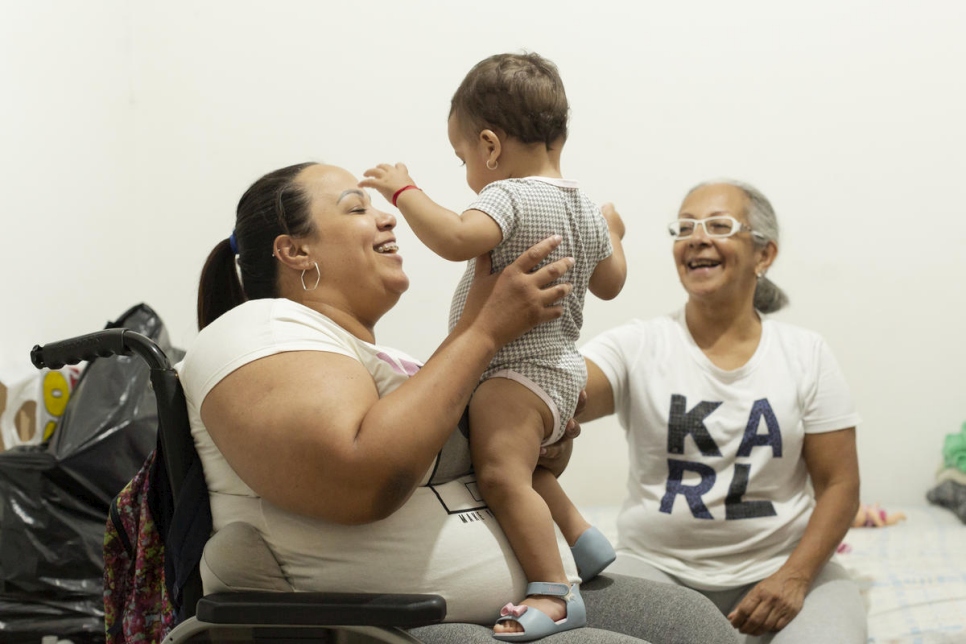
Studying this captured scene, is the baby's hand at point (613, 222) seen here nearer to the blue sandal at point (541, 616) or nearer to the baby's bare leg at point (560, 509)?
the baby's bare leg at point (560, 509)

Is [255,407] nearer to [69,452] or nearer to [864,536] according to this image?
[69,452]

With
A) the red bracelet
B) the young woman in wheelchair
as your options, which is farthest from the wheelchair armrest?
the red bracelet

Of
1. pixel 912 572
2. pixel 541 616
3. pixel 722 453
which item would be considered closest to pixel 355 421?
pixel 541 616

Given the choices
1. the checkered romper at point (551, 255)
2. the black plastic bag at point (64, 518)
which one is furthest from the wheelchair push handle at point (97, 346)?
the black plastic bag at point (64, 518)

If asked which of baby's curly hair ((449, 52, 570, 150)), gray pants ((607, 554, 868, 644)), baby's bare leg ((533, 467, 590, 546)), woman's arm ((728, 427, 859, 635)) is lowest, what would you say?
gray pants ((607, 554, 868, 644))

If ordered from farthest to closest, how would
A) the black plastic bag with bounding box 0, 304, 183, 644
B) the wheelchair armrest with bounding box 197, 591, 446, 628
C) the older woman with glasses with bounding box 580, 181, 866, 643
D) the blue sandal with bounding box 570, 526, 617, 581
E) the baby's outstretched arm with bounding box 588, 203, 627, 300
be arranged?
the black plastic bag with bounding box 0, 304, 183, 644 → the older woman with glasses with bounding box 580, 181, 866, 643 → the baby's outstretched arm with bounding box 588, 203, 627, 300 → the blue sandal with bounding box 570, 526, 617, 581 → the wheelchair armrest with bounding box 197, 591, 446, 628

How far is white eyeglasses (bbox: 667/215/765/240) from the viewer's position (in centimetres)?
250

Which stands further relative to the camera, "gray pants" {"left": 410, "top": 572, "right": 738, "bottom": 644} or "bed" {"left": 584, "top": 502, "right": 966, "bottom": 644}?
"bed" {"left": 584, "top": 502, "right": 966, "bottom": 644}

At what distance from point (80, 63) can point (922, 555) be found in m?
3.21

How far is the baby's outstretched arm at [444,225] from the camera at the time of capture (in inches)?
56.8

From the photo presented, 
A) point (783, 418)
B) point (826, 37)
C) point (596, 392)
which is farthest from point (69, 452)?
point (826, 37)

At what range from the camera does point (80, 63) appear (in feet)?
11.3

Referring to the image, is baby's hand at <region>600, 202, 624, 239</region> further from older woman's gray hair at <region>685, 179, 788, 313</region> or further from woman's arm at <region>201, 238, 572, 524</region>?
older woman's gray hair at <region>685, 179, 788, 313</region>

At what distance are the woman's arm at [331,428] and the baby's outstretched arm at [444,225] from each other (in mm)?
179
